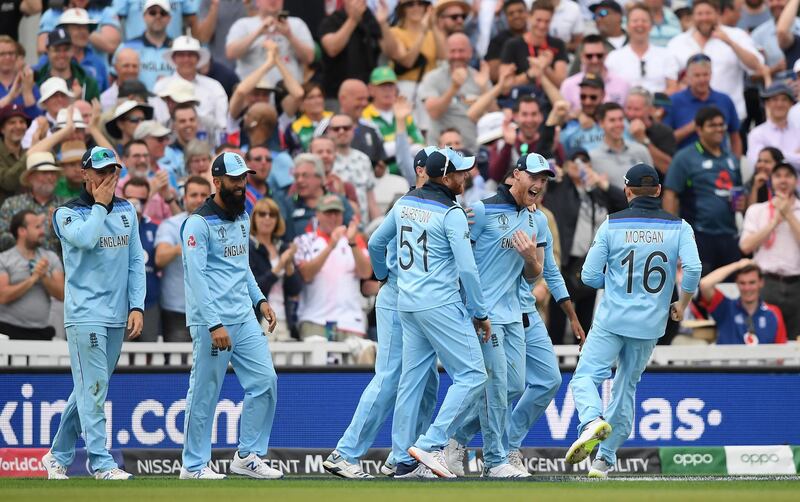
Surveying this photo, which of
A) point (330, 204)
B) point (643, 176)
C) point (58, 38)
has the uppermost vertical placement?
point (58, 38)

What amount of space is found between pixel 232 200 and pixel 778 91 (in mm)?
9325

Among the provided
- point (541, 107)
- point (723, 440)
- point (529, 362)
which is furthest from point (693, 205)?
point (529, 362)

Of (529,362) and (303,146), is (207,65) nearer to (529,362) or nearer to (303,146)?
(303,146)

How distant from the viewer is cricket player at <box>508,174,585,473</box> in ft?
45.4

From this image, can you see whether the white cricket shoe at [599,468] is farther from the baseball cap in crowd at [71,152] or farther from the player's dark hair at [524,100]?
the baseball cap in crowd at [71,152]

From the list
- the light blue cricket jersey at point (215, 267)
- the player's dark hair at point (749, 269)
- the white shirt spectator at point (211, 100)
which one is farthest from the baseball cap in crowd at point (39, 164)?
the player's dark hair at point (749, 269)

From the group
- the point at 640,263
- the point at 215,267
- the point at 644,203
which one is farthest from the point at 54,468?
the point at 644,203

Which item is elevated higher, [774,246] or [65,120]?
[65,120]

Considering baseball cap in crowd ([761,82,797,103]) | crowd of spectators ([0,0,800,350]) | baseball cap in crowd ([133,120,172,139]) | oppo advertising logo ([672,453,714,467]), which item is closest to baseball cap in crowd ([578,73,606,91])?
crowd of spectators ([0,0,800,350])

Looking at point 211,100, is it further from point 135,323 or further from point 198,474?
point 198,474

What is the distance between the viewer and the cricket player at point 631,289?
13281mm

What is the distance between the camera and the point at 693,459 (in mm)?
15648

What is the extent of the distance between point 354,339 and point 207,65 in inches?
216

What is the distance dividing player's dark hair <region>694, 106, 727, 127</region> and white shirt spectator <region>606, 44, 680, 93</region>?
1743mm
